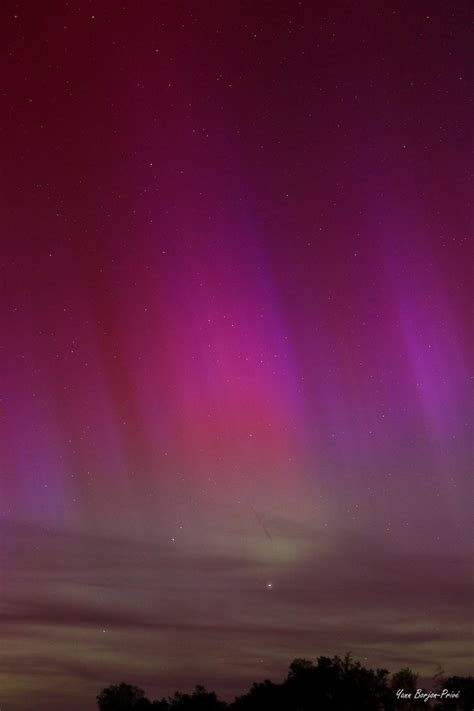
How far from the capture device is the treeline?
2778 inches

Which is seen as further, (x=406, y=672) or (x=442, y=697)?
(x=406, y=672)

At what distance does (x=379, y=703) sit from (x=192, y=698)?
15.6 metres

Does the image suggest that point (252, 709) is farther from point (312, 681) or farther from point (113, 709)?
point (113, 709)

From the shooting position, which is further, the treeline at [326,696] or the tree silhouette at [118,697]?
the tree silhouette at [118,697]

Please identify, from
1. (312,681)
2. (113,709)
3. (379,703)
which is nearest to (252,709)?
(312,681)

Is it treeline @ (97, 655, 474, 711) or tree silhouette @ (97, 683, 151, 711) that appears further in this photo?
tree silhouette @ (97, 683, 151, 711)

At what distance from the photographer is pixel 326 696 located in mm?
72250

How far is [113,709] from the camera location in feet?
323

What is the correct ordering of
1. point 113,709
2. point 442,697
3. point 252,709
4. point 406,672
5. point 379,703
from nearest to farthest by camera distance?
point 252,709
point 379,703
point 442,697
point 406,672
point 113,709

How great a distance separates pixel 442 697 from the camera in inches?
3226

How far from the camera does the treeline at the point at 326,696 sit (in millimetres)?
70562

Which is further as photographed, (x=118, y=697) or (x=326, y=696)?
(x=118, y=697)

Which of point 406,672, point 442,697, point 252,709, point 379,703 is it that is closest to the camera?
point 252,709

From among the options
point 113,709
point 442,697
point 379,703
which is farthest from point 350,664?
point 113,709
